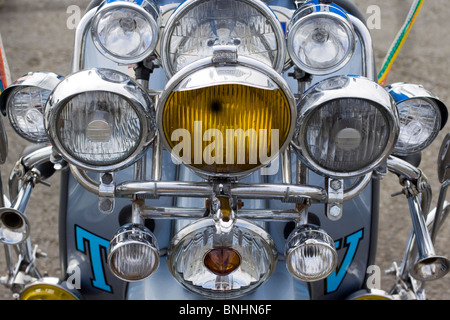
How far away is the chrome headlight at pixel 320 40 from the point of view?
1.36m

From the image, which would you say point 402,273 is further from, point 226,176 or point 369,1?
point 369,1

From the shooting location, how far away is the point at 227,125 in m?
1.16

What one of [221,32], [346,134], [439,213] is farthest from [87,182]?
[439,213]

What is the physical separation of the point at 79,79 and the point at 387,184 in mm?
2362

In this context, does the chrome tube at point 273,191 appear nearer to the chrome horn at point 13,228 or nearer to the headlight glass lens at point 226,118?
the headlight glass lens at point 226,118

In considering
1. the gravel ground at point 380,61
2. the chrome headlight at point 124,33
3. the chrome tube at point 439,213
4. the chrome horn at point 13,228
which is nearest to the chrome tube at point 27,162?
the chrome horn at point 13,228

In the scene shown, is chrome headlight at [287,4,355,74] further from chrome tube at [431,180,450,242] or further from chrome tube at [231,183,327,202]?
chrome tube at [431,180,450,242]

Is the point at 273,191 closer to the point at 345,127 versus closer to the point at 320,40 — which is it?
the point at 345,127

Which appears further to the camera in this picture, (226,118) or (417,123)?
(417,123)

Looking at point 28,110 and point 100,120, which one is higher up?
point 28,110

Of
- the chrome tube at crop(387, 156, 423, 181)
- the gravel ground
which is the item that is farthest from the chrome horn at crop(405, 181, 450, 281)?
the gravel ground

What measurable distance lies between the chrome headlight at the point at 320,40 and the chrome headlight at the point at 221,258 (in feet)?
1.20

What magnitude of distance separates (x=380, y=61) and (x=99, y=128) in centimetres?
326

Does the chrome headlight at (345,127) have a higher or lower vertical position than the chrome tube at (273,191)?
higher
